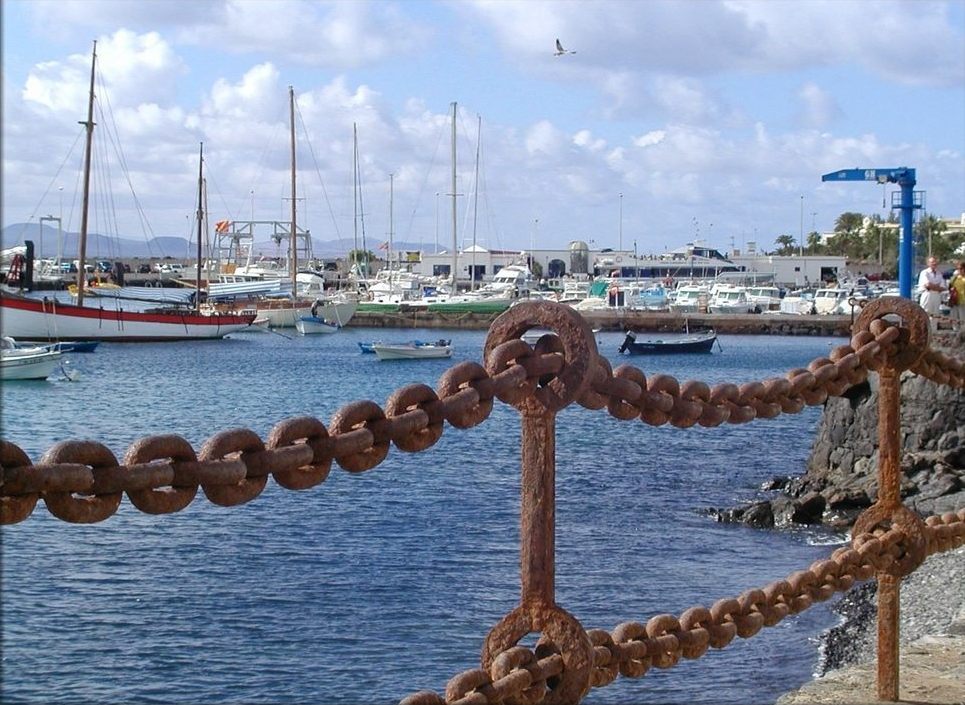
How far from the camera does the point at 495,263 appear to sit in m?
125

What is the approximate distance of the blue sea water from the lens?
13797 mm

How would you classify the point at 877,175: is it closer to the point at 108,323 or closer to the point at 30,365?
the point at 30,365

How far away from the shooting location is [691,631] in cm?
307

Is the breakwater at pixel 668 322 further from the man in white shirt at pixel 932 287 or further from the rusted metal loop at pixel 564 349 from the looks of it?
the rusted metal loop at pixel 564 349

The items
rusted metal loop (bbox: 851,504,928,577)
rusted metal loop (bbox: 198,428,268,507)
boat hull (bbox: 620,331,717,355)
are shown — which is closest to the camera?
rusted metal loop (bbox: 198,428,268,507)

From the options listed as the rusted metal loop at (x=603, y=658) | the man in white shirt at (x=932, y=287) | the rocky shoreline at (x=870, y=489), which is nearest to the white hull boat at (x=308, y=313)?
the rocky shoreline at (x=870, y=489)

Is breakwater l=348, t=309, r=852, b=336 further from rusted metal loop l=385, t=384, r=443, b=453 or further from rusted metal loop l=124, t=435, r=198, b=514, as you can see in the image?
rusted metal loop l=124, t=435, r=198, b=514

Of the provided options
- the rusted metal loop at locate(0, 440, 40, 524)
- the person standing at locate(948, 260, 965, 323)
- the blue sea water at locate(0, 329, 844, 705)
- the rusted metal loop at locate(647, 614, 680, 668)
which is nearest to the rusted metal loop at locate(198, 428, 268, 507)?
the rusted metal loop at locate(0, 440, 40, 524)

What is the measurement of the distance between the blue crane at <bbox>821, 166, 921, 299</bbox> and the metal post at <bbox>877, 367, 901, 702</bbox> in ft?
103

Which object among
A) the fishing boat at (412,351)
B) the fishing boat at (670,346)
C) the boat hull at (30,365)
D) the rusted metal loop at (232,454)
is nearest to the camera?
the rusted metal loop at (232,454)

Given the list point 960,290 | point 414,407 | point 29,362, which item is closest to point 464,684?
point 414,407

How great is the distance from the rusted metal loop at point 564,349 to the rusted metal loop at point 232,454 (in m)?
0.58

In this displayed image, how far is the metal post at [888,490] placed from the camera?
3877 mm

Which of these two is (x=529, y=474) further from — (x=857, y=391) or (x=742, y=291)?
(x=742, y=291)
